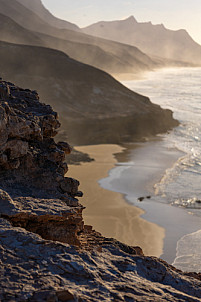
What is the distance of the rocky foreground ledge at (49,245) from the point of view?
12.3 feet

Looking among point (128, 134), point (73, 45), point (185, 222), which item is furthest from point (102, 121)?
point (73, 45)

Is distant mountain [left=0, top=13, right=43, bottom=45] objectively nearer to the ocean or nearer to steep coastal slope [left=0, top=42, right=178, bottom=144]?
steep coastal slope [left=0, top=42, right=178, bottom=144]

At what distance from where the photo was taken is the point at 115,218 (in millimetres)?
11602

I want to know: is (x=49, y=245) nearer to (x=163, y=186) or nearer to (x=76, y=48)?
(x=163, y=186)

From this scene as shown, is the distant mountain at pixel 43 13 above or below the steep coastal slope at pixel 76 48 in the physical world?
above

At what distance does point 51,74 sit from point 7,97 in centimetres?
2813

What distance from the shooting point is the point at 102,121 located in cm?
2884

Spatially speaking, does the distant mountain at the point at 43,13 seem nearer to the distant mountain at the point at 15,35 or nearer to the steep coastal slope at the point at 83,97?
the distant mountain at the point at 15,35

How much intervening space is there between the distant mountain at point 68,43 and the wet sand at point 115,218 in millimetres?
51859

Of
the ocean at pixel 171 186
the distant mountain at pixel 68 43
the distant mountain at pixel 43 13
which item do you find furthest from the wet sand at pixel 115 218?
the distant mountain at pixel 43 13

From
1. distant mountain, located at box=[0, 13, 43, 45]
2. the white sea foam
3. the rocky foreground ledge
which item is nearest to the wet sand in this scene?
the white sea foam

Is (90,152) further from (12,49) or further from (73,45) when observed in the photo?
(73,45)

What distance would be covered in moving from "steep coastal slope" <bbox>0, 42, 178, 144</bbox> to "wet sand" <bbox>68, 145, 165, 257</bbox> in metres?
9.85

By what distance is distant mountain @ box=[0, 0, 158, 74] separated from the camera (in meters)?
65.1
